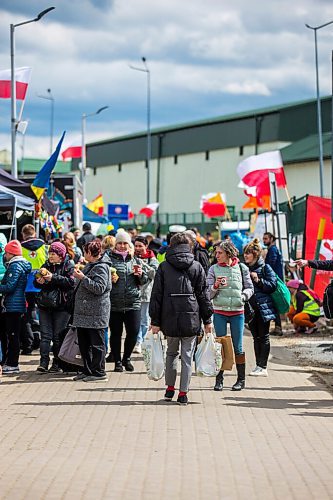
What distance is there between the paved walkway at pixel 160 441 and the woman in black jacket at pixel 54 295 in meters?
0.52

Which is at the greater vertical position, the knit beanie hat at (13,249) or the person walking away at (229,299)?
the knit beanie hat at (13,249)

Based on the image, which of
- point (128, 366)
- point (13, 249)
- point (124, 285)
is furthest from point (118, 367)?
point (13, 249)

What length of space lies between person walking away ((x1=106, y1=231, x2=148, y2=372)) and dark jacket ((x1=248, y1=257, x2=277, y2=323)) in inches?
59.9

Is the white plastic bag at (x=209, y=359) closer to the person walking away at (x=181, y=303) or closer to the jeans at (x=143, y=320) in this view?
the person walking away at (x=181, y=303)

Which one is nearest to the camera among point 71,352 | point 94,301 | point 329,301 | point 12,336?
point 329,301

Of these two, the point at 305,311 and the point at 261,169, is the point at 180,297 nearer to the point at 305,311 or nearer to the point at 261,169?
the point at 305,311

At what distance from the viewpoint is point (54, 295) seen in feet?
42.6

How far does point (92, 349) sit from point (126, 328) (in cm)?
92

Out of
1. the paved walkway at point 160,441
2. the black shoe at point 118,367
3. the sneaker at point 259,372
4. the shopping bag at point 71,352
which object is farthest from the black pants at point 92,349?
the sneaker at point 259,372

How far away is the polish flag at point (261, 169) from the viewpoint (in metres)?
24.7

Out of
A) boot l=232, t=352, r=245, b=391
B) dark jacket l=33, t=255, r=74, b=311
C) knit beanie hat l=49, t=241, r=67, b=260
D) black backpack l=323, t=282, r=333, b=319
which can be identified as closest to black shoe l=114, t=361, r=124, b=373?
dark jacket l=33, t=255, r=74, b=311

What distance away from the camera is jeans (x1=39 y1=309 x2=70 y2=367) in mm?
13156

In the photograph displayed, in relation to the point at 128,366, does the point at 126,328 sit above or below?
above

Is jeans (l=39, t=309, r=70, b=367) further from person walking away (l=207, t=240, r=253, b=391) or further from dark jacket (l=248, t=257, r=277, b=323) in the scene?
dark jacket (l=248, t=257, r=277, b=323)
